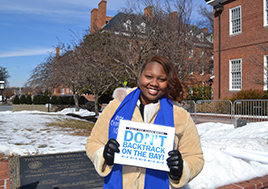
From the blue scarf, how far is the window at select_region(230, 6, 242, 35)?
770 inches

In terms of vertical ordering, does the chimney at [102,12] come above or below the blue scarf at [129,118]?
above

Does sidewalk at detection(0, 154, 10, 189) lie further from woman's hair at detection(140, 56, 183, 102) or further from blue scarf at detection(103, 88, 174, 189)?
woman's hair at detection(140, 56, 183, 102)

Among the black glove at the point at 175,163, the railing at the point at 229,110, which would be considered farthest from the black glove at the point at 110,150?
the railing at the point at 229,110

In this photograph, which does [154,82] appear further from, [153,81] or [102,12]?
[102,12]

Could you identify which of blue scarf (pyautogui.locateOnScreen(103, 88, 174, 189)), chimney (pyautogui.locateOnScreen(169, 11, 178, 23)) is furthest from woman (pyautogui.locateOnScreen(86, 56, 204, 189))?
chimney (pyautogui.locateOnScreen(169, 11, 178, 23))

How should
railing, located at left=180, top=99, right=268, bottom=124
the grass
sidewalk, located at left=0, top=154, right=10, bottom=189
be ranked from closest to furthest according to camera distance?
sidewalk, located at left=0, top=154, right=10, bottom=189 → the grass → railing, located at left=180, top=99, right=268, bottom=124

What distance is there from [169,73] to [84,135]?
267 inches

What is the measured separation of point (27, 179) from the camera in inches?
151

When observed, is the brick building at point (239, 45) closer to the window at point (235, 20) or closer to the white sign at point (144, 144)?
the window at point (235, 20)

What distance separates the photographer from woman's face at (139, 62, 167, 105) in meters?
2.09

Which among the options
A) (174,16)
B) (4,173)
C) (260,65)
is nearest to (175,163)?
(4,173)

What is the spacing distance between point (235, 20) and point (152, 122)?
801 inches

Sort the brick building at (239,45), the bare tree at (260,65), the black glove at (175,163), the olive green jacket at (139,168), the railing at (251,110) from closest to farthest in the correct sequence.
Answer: the black glove at (175,163) < the olive green jacket at (139,168) < the railing at (251,110) < the bare tree at (260,65) < the brick building at (239,45)

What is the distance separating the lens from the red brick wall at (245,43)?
17.7 m
